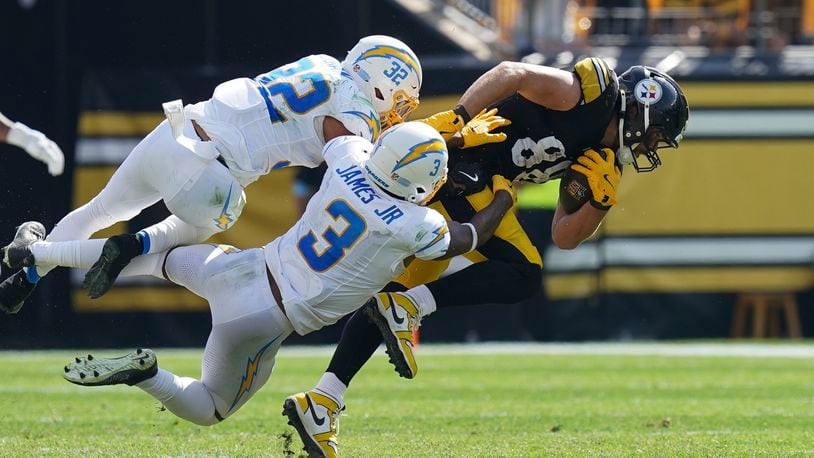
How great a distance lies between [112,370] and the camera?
4.41 meters

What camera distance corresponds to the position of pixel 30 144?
594 cm

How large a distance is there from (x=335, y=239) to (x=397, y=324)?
0.47m

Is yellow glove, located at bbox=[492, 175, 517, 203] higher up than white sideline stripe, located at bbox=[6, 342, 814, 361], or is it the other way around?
yellow glove, located at bbox=[492, 175, 517, 203]

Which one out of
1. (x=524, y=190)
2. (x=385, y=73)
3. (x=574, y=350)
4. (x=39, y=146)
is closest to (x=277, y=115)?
(x=385, y=73)

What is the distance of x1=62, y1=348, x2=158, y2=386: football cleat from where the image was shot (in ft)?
14.3

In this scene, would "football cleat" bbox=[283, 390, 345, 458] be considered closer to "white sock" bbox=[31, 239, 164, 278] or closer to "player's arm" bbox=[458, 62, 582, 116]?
"white sock" bbox=[31, 239, 164, 278]

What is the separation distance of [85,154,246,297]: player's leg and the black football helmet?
1617mm

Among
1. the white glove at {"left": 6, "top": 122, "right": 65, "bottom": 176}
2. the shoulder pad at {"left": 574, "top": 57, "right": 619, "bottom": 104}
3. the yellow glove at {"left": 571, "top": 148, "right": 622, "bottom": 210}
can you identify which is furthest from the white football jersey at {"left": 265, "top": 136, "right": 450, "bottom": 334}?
the white glove at {"left": 6, "top": 122, "right": 65, "bottom": 176}

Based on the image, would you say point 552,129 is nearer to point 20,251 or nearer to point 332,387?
point 332,387

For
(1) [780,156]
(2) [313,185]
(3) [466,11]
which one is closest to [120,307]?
(2) [313,185]

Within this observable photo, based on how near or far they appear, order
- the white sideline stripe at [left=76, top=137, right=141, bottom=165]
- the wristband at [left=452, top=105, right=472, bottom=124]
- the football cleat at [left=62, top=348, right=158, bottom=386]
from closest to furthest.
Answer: the football cleat at [left=62, top=348, right=158, bottom=386], the wristband at [left=452, top=105, right=472, bottom=124], the white sideline stripe at [left=76, top=137, right=141, bottom=165]

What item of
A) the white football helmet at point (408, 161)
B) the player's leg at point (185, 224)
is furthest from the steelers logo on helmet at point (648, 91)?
the player's leg at point (185, 224)

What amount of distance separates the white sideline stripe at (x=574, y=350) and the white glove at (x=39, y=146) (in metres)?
4.59

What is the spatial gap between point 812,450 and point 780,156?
725 centimetres
